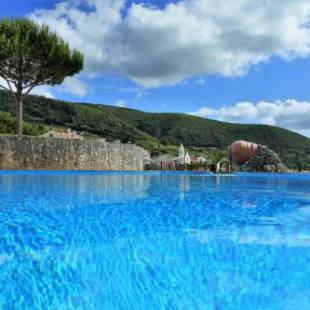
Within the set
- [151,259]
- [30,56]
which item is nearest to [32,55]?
[30,56]

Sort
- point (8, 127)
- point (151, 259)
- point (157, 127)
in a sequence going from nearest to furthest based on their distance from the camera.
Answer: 1. point (151, 259)
2. point (8, 127)
3. point (157, 127)

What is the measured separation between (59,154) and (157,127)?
91.8 meters

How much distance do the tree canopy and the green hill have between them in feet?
140

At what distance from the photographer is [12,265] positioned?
4.20m

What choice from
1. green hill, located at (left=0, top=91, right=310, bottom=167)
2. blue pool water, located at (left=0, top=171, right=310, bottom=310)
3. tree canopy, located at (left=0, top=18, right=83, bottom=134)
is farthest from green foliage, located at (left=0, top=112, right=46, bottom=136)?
blue pool water, located at (left=0, top=171, right=310, bottom=310)

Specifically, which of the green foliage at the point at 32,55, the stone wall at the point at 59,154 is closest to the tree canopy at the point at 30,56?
the green foliage at the point at 32,55

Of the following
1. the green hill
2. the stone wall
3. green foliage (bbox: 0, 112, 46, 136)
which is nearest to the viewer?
the stone wall

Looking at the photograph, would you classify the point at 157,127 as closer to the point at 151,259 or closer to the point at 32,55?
the point at 32,55

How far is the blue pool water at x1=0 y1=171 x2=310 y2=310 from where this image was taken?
11.4 feet

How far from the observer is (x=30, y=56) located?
23922 millimetres

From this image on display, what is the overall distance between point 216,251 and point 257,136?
108876 mm

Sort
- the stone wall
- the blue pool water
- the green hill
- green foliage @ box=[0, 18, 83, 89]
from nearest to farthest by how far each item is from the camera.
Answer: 1. the blue pool water
2. the stone wall
3. green foliage @ box=[0, 18, 83, 89]
4. the green hill

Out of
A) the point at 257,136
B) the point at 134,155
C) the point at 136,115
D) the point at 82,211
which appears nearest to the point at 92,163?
the point at 134,155

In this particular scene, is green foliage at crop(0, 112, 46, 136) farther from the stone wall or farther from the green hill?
the green hill
